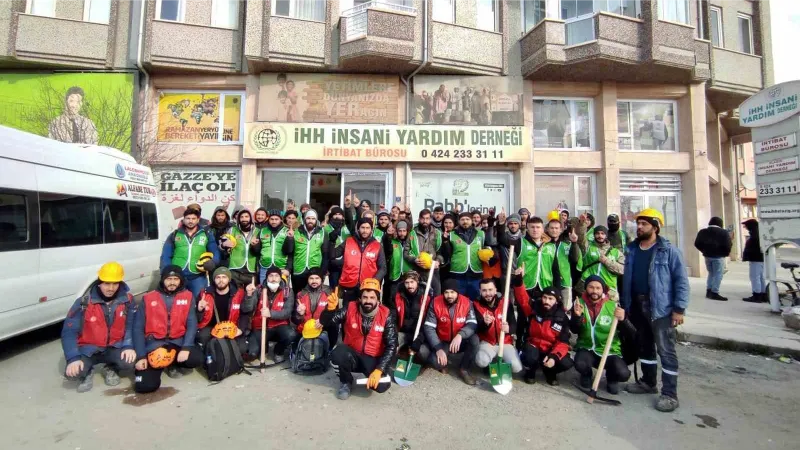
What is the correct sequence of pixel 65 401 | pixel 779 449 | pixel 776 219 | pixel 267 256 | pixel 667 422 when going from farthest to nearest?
pixel 776 219, pixel 267 256, pixel 65 401, pixel 667 422, pixel 779 449

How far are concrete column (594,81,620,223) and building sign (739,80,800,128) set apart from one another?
4274mm

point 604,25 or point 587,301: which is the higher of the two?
point 604,25

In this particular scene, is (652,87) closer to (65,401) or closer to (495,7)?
(495,7)

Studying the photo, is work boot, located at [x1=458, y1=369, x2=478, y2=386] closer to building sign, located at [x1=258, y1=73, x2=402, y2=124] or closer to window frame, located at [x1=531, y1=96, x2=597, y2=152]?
building sign, located at [x1=258, y1=73, x2=402, y2=124]

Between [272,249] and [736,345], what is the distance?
21.0ft

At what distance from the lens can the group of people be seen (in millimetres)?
3760

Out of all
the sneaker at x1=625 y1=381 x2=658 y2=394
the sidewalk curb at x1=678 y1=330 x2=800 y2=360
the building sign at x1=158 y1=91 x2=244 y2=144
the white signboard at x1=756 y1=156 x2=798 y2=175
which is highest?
the building sign at x1=158 y1=91 x2=244 y2=144

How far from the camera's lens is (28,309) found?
4.22 m

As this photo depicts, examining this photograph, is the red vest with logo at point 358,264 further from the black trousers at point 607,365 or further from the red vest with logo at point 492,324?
the black trousers at point 607,365

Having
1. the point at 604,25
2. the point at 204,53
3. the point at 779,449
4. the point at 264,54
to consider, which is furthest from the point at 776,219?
the point at 204,53

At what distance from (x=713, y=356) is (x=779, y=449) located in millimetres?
2434

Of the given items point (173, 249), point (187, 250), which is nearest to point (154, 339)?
point (187, 250)

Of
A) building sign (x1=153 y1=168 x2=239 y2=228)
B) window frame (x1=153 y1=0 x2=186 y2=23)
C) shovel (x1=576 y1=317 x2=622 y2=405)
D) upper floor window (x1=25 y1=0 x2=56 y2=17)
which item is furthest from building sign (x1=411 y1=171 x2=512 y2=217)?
upper floor window (x1=25 y1=0 x2=56 y2=17)

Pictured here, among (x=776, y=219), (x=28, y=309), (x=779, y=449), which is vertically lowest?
(x=779, y=449)
